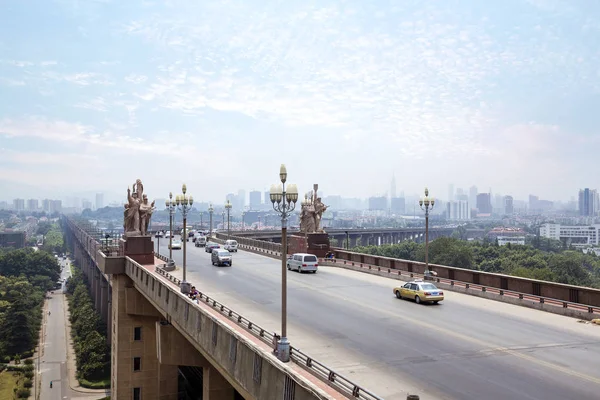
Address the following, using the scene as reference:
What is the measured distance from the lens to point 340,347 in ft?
54.1

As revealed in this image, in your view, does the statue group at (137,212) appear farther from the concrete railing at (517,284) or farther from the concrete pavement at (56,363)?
the concrete pavement at (56,363)

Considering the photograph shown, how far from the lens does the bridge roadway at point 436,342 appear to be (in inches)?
511

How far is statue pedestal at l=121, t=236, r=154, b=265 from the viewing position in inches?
1604

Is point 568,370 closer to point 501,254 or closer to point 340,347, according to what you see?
point 340,347

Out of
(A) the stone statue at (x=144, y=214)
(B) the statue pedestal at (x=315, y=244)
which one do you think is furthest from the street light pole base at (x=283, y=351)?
(B) the statue pedestal at (x=315, y=244)

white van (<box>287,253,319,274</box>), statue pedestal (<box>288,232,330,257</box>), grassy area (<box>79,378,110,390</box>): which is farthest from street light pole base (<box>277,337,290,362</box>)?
grassy area (<box>79,378,110,390</box>)

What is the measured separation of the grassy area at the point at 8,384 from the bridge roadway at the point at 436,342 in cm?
4289

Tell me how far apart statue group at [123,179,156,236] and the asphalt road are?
28.4m

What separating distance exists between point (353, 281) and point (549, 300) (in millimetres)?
12330

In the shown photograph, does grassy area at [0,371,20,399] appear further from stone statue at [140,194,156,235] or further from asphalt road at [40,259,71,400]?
stone statue at [140,194,156,235]

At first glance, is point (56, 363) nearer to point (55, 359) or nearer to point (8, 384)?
point (55, 359)

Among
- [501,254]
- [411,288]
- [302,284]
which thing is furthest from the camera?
[501,254]

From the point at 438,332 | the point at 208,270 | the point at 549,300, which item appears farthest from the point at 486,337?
the point at 208,270

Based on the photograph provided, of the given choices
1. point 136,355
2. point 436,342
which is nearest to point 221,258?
point 136,355
